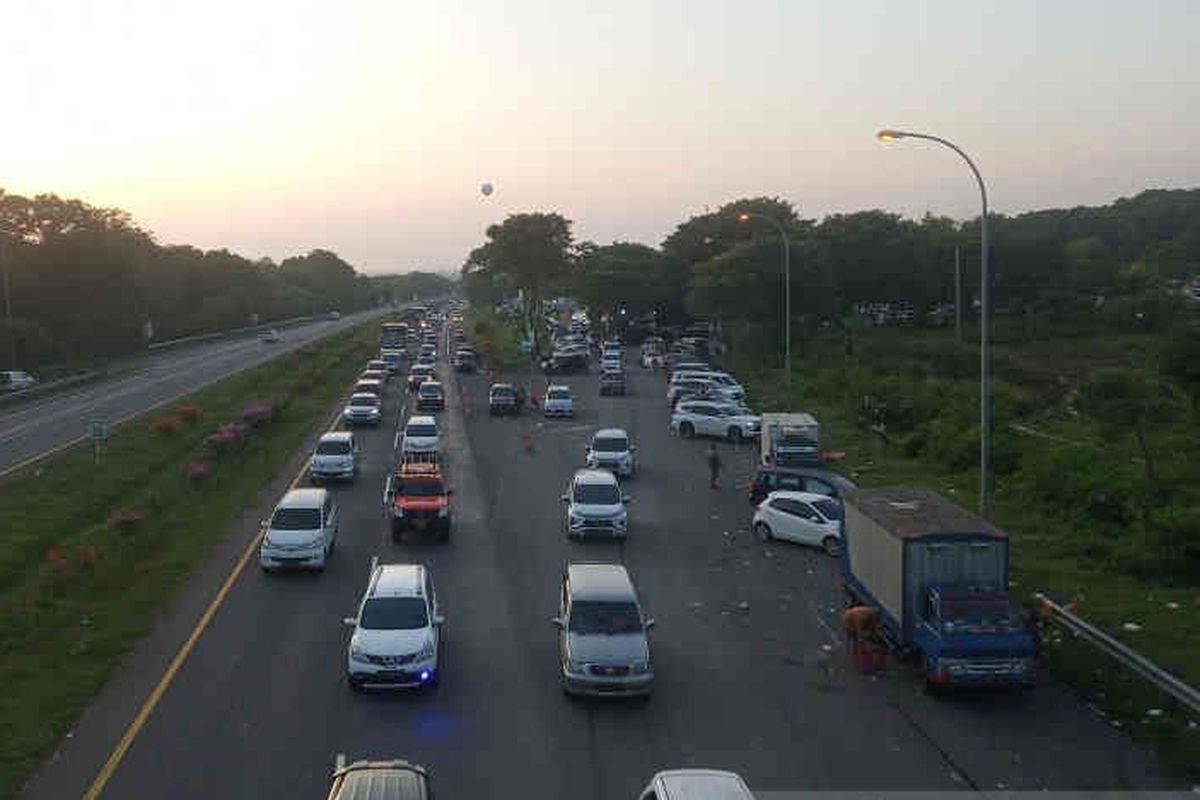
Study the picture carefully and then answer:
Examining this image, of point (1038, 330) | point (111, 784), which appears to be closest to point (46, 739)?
point (111, 784)

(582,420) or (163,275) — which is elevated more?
(163,275)

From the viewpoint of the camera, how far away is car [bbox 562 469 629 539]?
2964cm

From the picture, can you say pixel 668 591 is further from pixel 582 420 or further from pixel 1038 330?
pixel 1038 330

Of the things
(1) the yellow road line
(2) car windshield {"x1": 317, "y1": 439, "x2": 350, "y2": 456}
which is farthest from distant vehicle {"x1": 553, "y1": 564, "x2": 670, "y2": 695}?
(2) car windshield {"x1": 317, "y1": 439, "x2": 350, "y2": 456}

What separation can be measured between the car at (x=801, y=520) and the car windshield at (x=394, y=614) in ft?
41.4

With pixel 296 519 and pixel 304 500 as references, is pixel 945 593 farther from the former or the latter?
pixel 304 500

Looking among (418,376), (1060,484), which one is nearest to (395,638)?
(1060,484)

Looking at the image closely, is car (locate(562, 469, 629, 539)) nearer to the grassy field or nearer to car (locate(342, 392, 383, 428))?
the grassy field

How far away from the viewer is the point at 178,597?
79.9 feet

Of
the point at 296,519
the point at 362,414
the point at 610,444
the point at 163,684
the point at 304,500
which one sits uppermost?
the point at 304,500

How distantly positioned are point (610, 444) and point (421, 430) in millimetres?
7262

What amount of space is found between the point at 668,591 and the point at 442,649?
6036 millimetres

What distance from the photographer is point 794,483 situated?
33.2 m

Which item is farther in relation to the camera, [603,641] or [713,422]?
[713,422]
